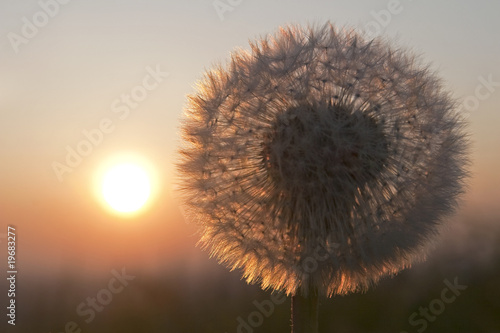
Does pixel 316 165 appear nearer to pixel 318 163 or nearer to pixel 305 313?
pixel 318 163

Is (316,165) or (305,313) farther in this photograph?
(305,313)

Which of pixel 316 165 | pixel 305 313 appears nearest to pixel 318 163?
pixel 316 165

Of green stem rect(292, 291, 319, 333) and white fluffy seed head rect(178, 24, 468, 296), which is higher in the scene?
white fluffy seed head rect(178, 24, 468, 296)

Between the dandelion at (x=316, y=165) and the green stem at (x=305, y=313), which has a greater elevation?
the dandelion at (x=316, y=165)

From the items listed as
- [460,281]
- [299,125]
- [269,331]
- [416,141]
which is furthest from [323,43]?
[269,331]

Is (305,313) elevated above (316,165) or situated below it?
below
